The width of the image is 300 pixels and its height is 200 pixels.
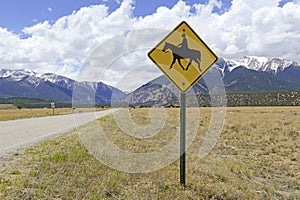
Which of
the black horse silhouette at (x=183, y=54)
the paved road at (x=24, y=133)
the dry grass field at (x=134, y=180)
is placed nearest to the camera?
the dry grass field at (x=134, y=180)

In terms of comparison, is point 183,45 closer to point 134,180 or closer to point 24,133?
point 134,180

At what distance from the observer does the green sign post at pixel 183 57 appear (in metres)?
6.44

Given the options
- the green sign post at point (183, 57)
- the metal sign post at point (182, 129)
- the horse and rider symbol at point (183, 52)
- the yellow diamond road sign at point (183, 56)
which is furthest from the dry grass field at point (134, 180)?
the horse and rider symbol at point (183, 52)

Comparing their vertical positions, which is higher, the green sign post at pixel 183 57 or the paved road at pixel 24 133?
the green sign post at pixel 183 57

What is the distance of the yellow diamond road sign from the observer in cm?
644

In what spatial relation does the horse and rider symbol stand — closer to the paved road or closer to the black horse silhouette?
the black horse silhouette

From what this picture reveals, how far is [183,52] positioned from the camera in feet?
21.2

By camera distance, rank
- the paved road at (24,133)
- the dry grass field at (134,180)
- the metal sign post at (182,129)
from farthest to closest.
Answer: the paved road at (24,133) → the metal sign post at (182,129) → the dry grass field at (134,180)

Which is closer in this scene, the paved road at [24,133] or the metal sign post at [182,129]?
the metal sign post at [182,129]

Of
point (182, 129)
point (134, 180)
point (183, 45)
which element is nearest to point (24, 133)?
point (134, 180)

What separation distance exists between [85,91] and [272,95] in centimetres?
16712

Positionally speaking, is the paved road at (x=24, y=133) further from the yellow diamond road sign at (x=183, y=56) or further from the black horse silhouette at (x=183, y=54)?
the black horse silhouette at (x=183, y=54)

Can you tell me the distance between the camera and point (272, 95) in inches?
6422

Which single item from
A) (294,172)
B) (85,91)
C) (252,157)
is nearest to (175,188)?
(85,91)
